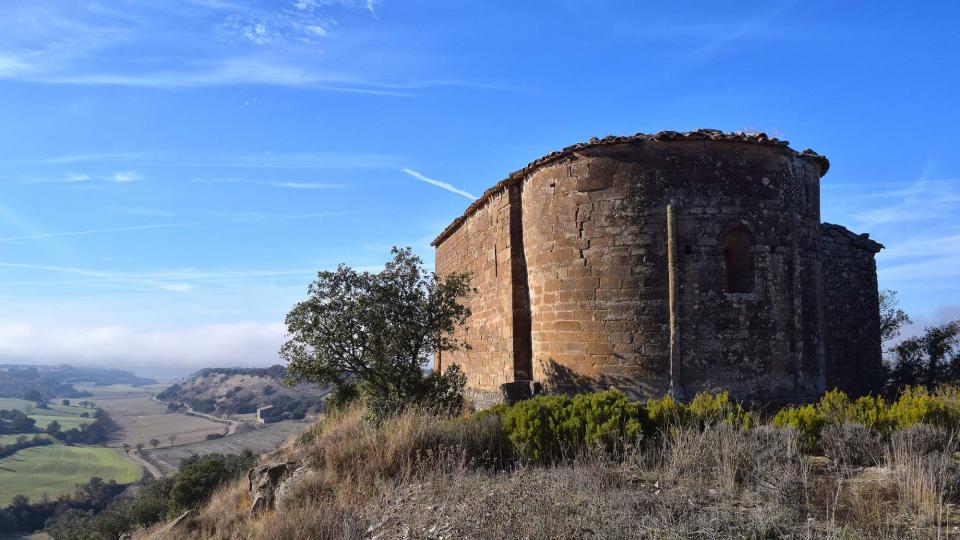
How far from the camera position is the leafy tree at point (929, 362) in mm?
15977

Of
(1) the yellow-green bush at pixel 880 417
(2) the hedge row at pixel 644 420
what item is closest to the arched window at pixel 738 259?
(2) the hedge row at pixel 644 420

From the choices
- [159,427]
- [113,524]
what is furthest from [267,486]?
[159,427]

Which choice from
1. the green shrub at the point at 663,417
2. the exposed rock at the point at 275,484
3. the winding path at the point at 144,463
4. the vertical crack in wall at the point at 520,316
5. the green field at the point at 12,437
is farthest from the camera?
the green field at the point at 12,437

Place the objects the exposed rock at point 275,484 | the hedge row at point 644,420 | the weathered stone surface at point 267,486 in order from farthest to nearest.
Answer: the weathered stone surface at point 267,486, the exposed rock at point 275,484, the hedge row at point 644,420

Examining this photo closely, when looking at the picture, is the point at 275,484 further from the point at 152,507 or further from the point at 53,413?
the point at 53,413

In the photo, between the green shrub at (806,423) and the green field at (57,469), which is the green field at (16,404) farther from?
the green shrub at (806,423)

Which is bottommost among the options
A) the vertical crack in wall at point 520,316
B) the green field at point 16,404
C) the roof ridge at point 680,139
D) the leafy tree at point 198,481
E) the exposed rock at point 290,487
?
the green field at point 16,404

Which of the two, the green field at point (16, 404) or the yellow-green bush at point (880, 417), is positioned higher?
the yellow-green bush at point (880, 417)

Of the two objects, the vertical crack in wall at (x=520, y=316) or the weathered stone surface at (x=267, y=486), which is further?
the vertical crack in wall at (x=520, y=316)

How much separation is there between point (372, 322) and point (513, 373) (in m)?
2.87

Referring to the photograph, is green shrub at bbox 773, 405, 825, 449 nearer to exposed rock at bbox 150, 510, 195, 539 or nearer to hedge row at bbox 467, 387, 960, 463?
hedge row at bbox 467, 387, 960, 463

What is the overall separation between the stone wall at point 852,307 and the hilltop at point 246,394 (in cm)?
5483

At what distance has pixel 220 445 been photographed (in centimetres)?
5206

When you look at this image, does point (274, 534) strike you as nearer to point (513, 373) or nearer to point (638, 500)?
point (638, 500)
